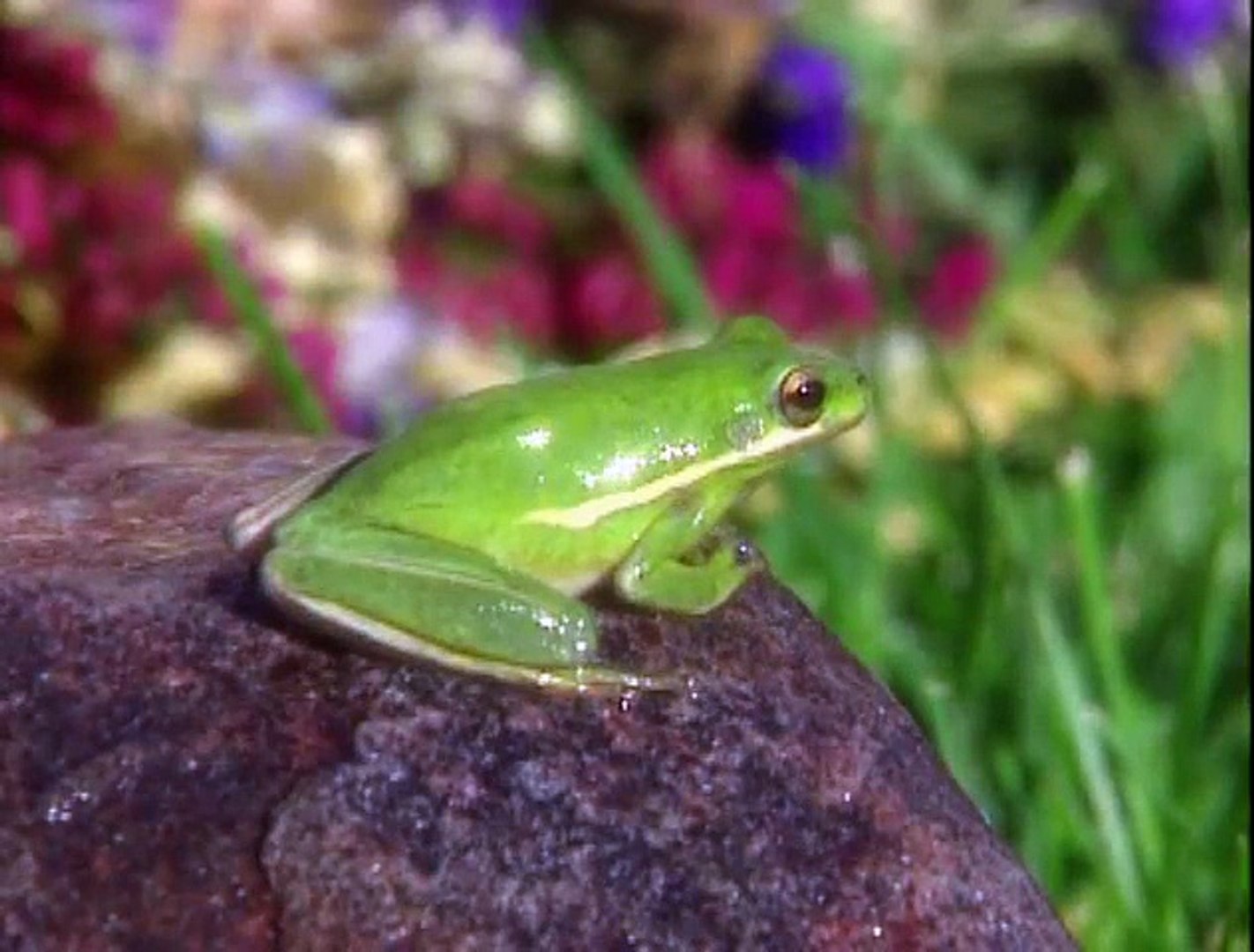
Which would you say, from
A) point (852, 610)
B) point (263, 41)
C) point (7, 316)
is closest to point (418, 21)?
point (263, 41)

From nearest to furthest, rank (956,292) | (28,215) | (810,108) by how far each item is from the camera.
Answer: (28,215), (956,292), (810,108)

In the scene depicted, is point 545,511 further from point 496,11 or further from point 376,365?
point 496,11

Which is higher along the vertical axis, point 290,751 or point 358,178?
point 290,751

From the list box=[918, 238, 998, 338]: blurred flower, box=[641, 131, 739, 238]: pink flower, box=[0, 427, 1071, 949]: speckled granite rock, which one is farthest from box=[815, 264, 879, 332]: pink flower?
box=[0, 427, 1071, 949]: speckled granite rock

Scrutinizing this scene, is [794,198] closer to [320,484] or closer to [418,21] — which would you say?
[418,21]

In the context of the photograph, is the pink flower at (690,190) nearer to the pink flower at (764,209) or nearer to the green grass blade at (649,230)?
the pink flower at (764,209)

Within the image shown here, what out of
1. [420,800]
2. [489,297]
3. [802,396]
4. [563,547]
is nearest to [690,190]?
[489,297]

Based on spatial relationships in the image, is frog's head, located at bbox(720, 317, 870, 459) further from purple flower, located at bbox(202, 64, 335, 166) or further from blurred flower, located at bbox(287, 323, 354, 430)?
purple flower, located at bbox(202, 64, 335, 166)
